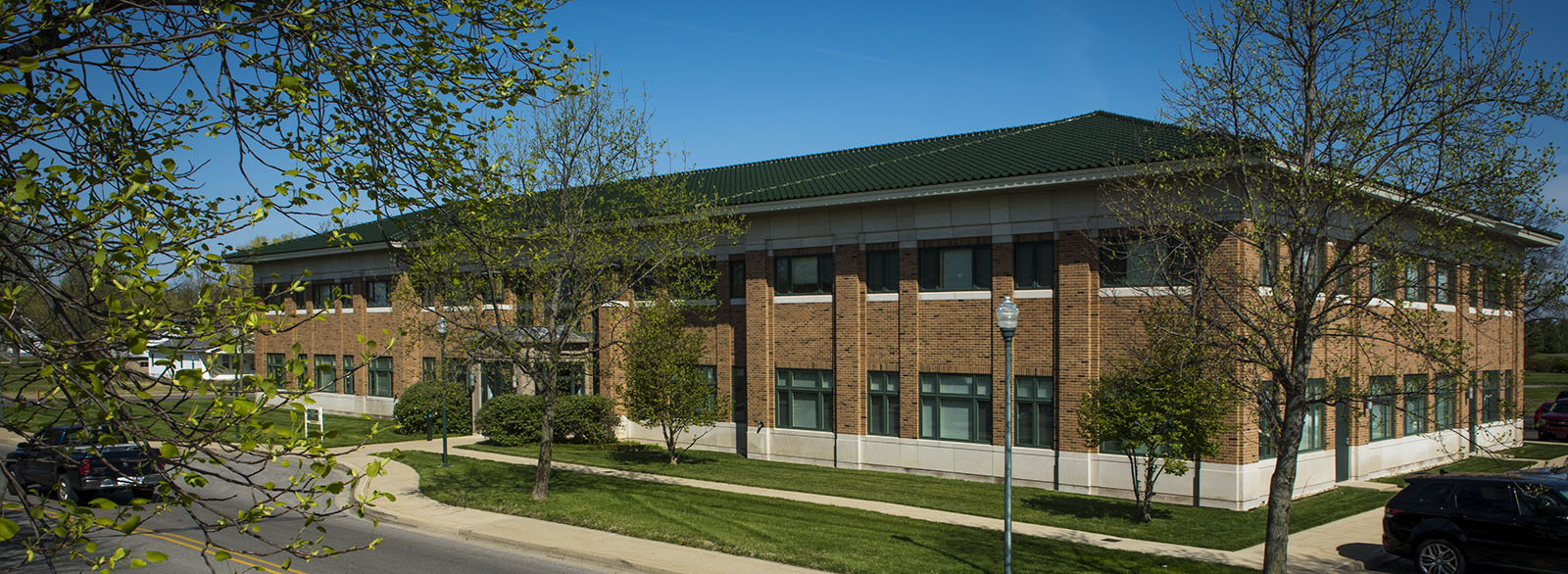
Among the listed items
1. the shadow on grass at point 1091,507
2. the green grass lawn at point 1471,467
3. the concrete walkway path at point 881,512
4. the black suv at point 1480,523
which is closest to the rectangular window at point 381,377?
the concrete walkway path at point 881,512

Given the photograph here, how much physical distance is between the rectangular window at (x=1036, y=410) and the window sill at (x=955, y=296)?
2095 mm

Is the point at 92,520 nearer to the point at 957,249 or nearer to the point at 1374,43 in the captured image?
the point at 1374,43

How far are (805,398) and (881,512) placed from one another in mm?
8520

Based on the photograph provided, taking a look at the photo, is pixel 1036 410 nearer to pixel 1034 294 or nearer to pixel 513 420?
pixel 1034 294

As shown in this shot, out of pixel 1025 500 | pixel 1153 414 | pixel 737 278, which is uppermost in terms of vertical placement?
pixel 737 278

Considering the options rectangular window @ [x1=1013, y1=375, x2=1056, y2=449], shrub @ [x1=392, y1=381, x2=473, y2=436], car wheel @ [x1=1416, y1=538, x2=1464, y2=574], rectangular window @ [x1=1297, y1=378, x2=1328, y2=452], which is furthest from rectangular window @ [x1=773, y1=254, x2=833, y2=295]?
car wheel @ [x1=1416, y1=538, x2=1464, y2=574]

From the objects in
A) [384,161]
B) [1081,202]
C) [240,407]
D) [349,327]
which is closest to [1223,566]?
[1081,202]

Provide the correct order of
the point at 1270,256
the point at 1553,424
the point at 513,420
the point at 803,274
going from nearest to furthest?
the point at 1270,256
the point at 803,274
the point at 513,420
the point at 1553,424

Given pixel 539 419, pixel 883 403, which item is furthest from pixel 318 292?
pixel 883 403

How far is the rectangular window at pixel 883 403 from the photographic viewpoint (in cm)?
2588

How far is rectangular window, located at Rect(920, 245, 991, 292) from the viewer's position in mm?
24062

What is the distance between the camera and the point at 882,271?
26.0 metres

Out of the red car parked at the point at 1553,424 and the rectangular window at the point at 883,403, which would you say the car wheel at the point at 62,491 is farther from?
the red car parked at the point at 1553,424

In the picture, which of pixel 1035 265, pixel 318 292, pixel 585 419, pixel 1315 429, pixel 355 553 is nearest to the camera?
pixel 355 553
